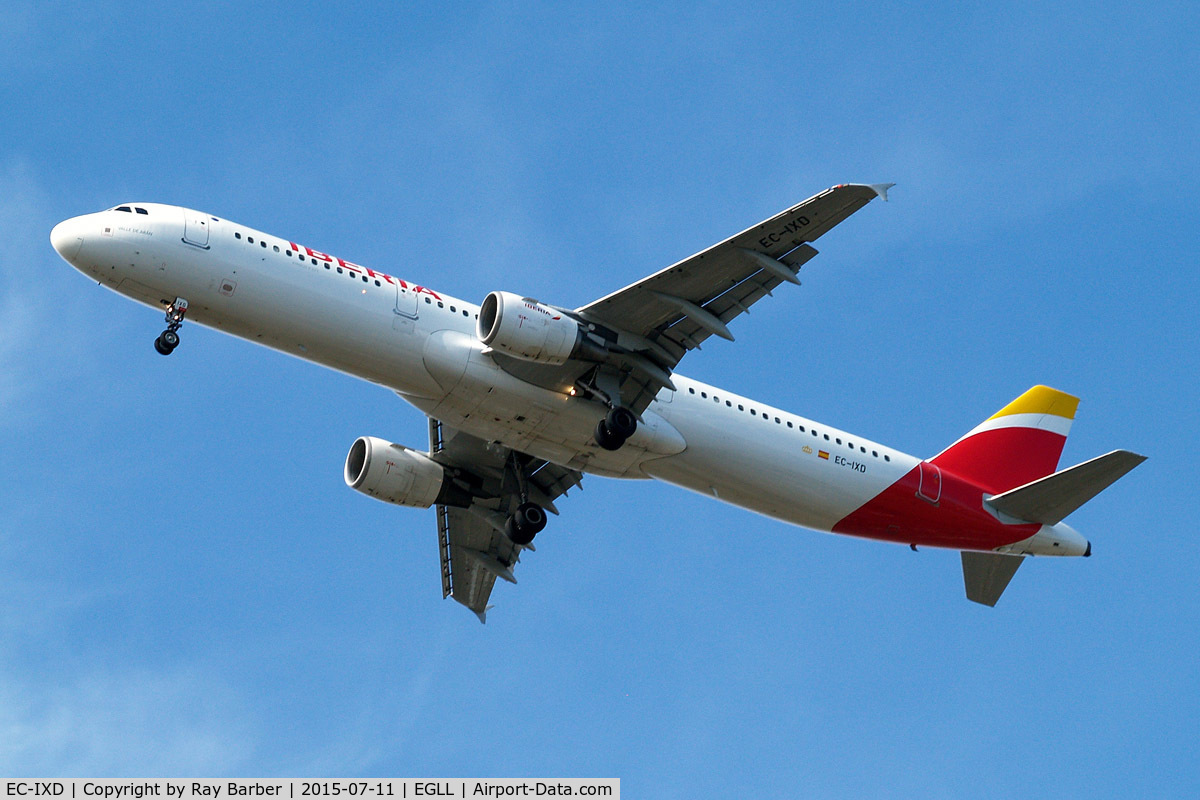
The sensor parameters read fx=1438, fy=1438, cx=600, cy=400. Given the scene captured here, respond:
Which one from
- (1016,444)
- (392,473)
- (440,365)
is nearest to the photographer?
(440,365)

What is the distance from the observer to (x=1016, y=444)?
40.7 m

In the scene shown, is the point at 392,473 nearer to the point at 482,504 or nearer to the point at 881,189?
the point at 482,504

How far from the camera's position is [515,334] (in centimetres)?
3234

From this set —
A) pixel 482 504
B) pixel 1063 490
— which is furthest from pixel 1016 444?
pixel 482 504

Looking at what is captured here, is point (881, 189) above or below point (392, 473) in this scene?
above

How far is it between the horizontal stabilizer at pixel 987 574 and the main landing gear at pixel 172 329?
2245cm

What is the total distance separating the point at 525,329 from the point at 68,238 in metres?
10.3

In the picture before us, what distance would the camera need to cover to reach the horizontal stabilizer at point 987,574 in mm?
40562

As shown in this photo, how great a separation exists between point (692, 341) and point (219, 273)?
11164 mm

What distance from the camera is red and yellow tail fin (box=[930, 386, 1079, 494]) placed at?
39.8m

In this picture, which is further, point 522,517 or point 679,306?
point 522,517

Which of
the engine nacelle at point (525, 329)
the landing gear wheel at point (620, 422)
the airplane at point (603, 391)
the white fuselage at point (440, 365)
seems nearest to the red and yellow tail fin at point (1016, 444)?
the airplane at point (603, 391)

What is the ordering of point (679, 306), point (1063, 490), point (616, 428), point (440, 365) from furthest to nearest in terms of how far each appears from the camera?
1. point (1063, 490)
2. point (616, 428)
3. point (679, 306)
4. point (440, 365)

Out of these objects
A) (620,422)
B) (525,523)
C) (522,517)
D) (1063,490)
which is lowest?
(1063,490)
